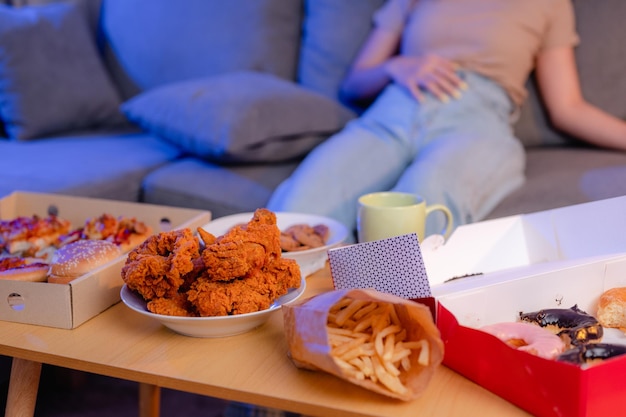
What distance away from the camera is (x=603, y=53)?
190 cm

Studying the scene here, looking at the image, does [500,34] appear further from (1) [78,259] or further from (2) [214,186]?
(1) [78,259]

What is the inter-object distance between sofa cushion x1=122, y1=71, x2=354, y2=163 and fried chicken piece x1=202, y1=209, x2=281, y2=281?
3.06 ft

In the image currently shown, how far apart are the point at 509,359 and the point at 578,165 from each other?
1166 millimetres

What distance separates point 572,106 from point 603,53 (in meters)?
0.18

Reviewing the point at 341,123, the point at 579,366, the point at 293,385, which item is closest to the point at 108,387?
the point at 341,123

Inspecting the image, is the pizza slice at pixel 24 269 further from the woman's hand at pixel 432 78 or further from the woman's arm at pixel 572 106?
the woman's arm at pixel 572 106

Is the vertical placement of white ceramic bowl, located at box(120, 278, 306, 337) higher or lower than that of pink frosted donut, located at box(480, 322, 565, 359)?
lower

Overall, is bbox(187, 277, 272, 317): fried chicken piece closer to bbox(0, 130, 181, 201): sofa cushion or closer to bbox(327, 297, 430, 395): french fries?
bbox(327, 297, 430, 395): french fries

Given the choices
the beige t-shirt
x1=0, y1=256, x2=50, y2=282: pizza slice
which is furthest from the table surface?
the beige t-shirt

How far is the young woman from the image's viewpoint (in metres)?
1.63

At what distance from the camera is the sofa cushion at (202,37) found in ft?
7.27

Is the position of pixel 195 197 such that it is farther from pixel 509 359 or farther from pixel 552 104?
pixel 509 359

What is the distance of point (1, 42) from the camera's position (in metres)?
2.12

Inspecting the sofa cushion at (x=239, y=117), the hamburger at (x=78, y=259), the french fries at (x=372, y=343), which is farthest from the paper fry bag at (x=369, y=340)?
the sofa cushion at (x=239, y=117)
